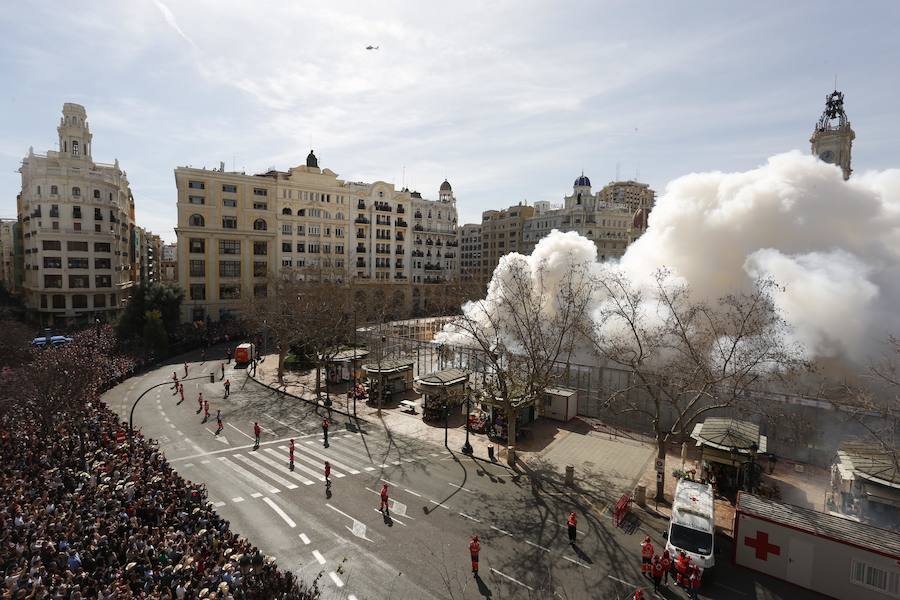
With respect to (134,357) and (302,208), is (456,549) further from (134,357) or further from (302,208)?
(302,208)

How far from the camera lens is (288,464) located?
24.3 meters

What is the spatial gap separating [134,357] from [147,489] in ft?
111

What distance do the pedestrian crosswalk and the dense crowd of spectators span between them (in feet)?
10.3

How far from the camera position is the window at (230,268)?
224 ft

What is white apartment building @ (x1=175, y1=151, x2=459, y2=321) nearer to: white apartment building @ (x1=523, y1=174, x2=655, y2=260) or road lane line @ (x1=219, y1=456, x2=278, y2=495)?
white apartment building @ (x1=523, y1=174, x2=655, y2=260)

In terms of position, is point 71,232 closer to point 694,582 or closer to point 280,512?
point 280,512

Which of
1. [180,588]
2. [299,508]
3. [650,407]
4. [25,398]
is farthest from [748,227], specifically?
[25,398]

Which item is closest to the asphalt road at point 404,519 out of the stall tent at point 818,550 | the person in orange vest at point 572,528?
the person in orange vest at point 572,528

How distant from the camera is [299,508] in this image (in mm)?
19812

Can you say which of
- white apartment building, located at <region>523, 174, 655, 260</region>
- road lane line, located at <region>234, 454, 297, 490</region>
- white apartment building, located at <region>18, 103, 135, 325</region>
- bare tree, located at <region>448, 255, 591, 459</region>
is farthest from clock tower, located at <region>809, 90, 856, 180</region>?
white apartment building, located at <region>18, 103, 135, 325</region>

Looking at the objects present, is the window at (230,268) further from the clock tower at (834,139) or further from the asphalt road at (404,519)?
the clock tower at (834,139)

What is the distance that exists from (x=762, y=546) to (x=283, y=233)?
230 feet

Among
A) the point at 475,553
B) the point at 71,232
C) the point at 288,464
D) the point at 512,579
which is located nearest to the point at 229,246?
the point at 71,232

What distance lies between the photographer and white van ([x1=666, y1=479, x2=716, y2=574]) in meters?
15.6
